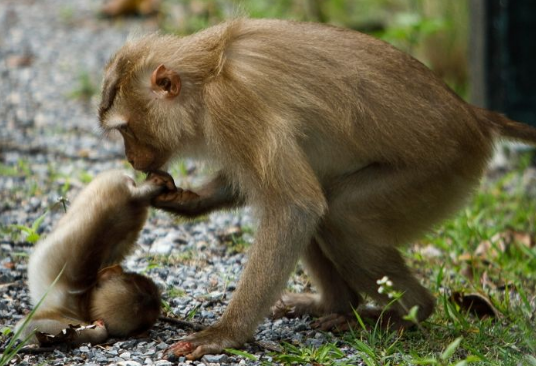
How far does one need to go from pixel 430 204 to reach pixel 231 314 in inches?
48.7

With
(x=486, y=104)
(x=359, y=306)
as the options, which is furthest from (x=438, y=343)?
(x=486, y=104)

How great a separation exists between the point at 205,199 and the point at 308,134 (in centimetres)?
76

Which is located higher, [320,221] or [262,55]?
[262,55]

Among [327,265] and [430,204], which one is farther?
[327,265]

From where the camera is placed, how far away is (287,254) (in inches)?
188

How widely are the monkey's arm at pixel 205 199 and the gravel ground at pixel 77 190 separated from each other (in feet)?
1.49

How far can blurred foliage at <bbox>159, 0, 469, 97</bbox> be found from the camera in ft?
33.1

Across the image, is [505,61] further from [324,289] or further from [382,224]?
[382,224]

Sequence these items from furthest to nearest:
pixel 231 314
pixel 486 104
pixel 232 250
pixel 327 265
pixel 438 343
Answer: pixel 486 104 → pixel 232 250 → pixel 327 265 → pixel 438 343 → pixel 231 314

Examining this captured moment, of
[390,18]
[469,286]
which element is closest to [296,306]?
[469,286]

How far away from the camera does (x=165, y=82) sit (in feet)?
16.7

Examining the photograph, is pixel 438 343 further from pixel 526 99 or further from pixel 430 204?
pixel 526 99

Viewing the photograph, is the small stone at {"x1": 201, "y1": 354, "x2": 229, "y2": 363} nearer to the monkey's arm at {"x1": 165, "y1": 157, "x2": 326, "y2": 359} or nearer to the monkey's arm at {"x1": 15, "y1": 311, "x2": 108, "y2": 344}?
the monkey's arm at {"x1": 165, "y1": 157, "x2": 326, "y2": 359}

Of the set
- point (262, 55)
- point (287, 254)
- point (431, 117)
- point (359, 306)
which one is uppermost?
point (262, 55)
